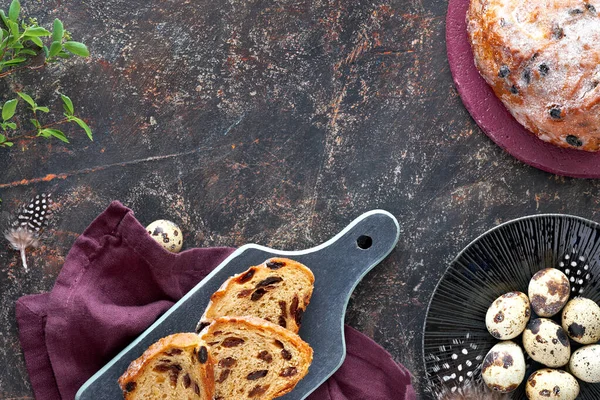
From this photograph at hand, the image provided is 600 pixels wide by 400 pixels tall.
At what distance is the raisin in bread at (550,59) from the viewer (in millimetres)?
2180

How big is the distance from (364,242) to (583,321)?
2.60 feet

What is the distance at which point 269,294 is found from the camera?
2398 mm

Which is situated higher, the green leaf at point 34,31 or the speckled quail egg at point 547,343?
the green leaf at point 34,31

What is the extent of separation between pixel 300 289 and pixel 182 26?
107 cm

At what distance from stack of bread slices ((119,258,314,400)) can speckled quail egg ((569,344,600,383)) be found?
913mm

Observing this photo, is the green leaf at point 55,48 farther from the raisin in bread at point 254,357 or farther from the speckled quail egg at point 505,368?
the speckled quail egg at point 505,368

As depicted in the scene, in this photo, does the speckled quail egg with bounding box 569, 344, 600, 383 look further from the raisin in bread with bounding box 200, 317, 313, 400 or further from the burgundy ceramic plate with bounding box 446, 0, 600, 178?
the raisin in bread with bounding box 200, 317, 313, 400

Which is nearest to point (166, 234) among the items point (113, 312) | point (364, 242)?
point (113, 312)

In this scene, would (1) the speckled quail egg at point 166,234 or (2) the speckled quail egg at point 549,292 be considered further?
(1) the speckled quail egg at point 166,234

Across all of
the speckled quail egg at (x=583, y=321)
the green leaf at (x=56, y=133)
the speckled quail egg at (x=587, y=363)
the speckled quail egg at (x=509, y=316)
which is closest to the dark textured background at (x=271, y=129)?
the green leaf at (x=56, y=133)

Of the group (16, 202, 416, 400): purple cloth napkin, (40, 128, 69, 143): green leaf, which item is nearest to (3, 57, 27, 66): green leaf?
(40, 128, 69, 143): green leaf

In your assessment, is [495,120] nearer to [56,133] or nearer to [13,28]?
[56,133]

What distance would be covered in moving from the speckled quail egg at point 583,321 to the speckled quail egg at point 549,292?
1.6 inches

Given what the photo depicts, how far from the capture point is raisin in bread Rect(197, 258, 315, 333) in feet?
7.71
